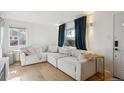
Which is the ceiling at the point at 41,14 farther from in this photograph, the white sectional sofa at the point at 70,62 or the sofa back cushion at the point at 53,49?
the sofa back cushion at the point at 53,49

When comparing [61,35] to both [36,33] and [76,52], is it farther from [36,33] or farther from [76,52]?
[76,52]

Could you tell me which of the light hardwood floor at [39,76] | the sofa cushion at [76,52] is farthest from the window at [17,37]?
the sofa cushion at [76,52]

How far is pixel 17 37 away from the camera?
4.24 meters

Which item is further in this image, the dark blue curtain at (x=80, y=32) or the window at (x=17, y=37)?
the window at (x=17, y=37)

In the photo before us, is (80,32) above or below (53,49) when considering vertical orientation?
above

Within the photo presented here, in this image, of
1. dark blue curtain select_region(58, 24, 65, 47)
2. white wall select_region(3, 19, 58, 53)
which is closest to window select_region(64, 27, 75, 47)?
dark blue curtain select_region(58, 24, 65, 47)

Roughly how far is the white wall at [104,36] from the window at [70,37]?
3.85ft

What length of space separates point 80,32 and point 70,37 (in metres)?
0.93

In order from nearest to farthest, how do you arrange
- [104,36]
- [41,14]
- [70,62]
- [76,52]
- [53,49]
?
[70,62]
[104,36]
[41,14]
[76,52]
[53,49]

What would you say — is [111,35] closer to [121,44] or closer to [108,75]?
[121,44]

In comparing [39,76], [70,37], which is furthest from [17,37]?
[39,76]

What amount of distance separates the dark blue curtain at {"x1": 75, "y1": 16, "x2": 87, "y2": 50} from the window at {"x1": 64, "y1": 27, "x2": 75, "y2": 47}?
1.63ft

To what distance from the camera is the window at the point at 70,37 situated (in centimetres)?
404
